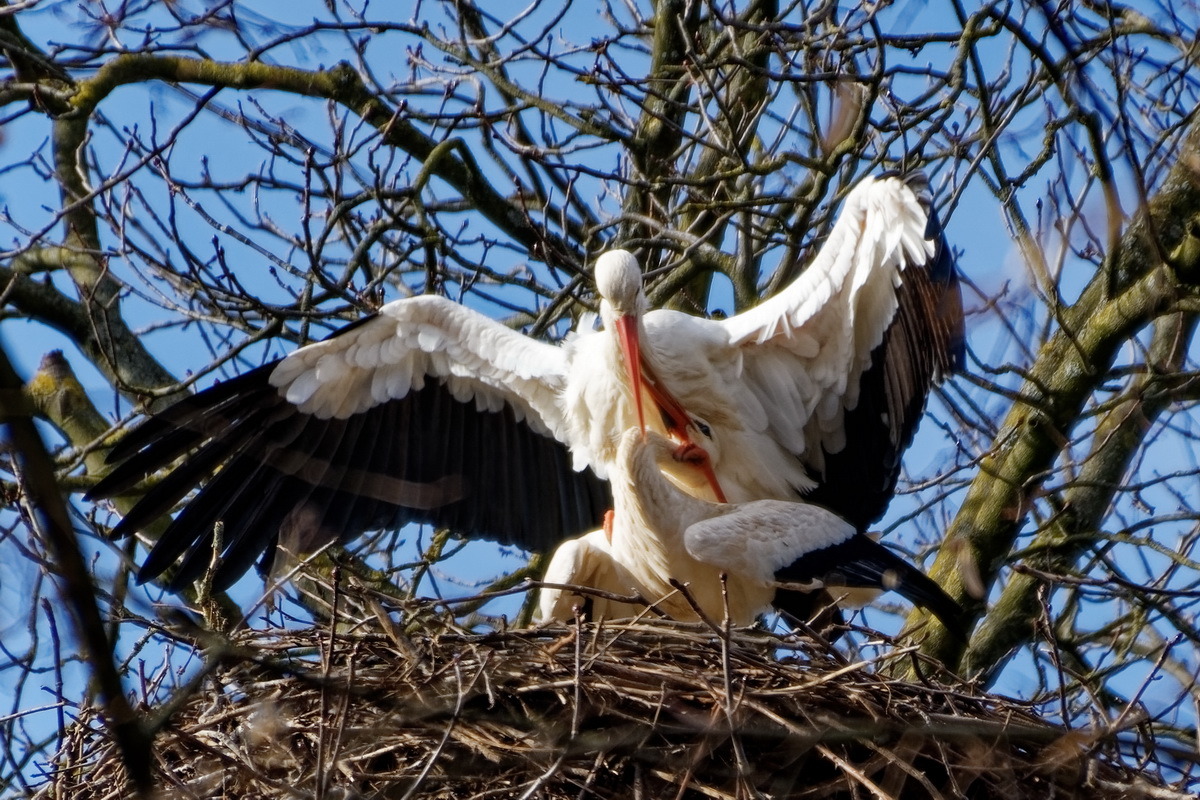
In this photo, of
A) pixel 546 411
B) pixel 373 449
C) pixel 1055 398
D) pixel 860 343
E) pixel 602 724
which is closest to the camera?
pixel 602 724

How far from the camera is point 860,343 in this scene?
5898mm

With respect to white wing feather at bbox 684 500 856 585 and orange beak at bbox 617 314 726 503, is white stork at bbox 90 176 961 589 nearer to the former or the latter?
orange beak at bbox 617 314 726 503

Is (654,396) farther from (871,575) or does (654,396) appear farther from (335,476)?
(335,476)

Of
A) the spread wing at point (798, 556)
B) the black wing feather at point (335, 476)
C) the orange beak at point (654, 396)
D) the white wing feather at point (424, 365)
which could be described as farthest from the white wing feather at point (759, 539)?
the black wing feather at point (335, 476)

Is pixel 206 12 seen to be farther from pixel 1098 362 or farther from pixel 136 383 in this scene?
pixel 1098 362

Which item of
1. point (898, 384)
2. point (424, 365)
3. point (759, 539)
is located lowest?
point (759, 539)

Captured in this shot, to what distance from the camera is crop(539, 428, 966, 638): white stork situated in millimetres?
5238

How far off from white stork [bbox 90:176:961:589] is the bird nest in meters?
1.36

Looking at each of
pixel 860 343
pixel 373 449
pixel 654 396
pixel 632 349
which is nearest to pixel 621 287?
pixel 632 349

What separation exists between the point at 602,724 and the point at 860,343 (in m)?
2.24

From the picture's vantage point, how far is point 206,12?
189 inches

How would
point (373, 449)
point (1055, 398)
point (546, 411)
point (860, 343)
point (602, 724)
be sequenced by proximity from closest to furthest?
point (602, 724), point (1055, 398), point (860, 343), point (546, 411), point (373, 449)

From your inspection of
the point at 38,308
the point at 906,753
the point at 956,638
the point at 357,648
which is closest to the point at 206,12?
the point at 357,648

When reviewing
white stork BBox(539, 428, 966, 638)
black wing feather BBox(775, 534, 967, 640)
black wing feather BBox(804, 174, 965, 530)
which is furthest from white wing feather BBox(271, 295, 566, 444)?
black wing feather BBox(775, 534, 967, 640)
